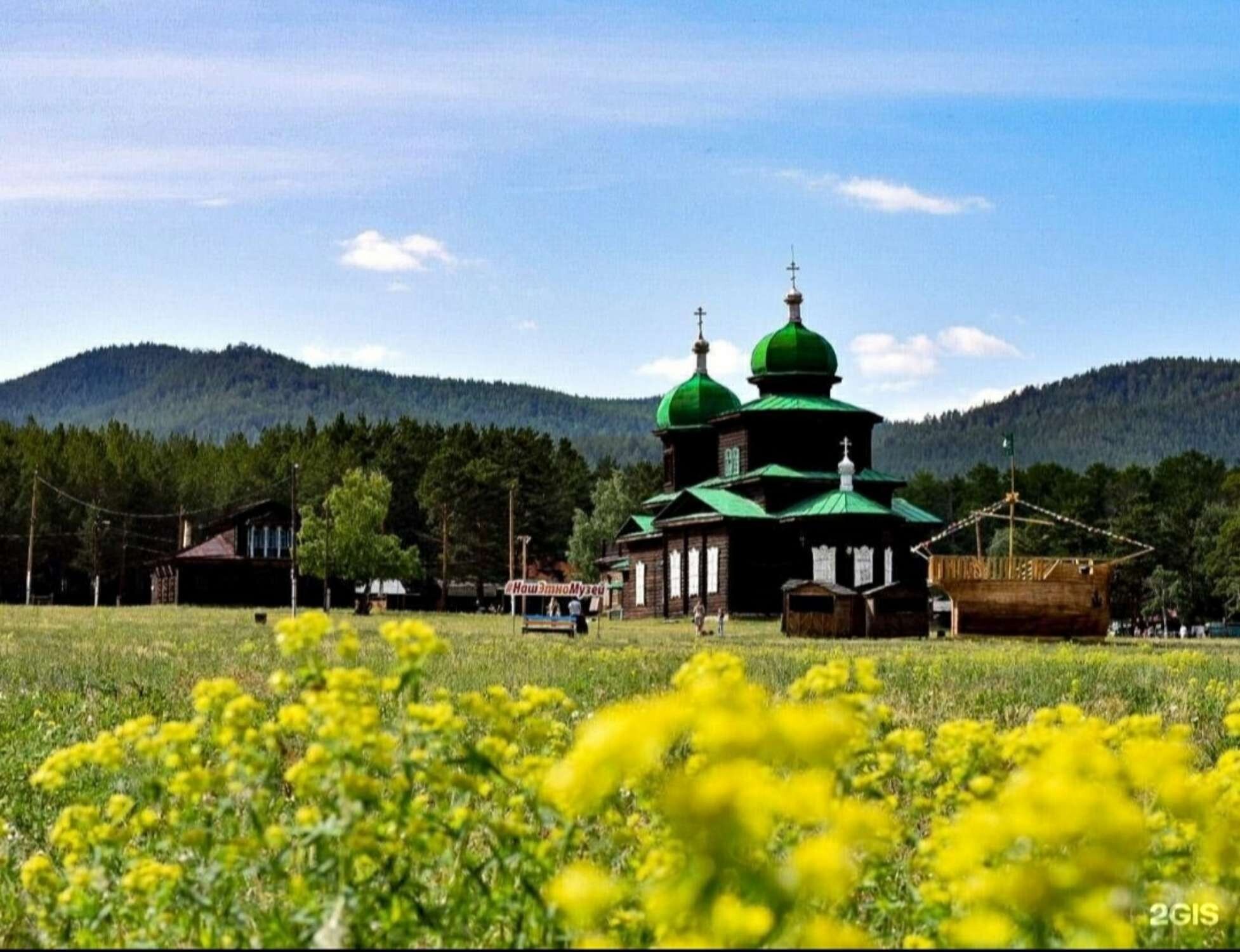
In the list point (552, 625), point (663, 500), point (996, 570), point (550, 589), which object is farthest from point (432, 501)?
point (996, 570)

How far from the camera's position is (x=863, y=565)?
6569cm

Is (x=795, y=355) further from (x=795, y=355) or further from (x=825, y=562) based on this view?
(x=825, y=562)

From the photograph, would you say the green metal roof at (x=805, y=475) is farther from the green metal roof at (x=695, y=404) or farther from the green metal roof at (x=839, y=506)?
the green metal roof at (x=695, y=404)

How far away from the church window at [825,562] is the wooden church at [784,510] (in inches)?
2.0

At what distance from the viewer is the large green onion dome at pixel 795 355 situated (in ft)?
237

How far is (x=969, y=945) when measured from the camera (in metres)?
3.64

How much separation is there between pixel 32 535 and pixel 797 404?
5232 cm

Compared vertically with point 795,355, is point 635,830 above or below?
below

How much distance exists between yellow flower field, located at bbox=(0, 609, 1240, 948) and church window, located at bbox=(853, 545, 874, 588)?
55.4 meters

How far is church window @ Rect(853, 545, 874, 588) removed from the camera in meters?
65.7

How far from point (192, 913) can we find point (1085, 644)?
4456cm

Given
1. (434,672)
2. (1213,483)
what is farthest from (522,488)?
(434,672)

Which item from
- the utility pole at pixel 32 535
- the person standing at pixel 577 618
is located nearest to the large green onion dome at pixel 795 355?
the person standing at pixel 577 618

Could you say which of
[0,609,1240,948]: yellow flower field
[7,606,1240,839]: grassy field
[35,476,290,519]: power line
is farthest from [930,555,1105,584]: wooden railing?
[35,476,290,519]: power line
